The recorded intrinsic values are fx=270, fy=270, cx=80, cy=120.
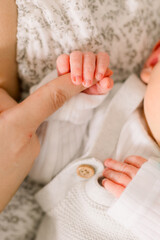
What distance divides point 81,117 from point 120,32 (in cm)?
32

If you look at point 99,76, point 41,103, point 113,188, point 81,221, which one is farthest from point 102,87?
point 81,221

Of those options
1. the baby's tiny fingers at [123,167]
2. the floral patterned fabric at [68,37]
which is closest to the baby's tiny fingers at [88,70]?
the floral patterned fabric at [68,37]

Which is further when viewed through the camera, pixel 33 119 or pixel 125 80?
pixel 125 80

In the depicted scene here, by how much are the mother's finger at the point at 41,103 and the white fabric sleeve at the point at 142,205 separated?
30cm

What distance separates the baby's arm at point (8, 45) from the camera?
27.0 inches

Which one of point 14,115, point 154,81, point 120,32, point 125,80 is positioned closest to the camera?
point 14,115

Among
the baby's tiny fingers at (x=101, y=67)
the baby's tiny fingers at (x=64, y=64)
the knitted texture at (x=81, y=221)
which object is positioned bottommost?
the knitted texture at (x=81, y=221)

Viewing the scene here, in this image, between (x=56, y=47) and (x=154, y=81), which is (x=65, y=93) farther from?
(x=154, y=81)

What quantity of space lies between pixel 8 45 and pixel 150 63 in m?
0.50

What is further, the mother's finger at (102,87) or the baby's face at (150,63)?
the baby's face at (150,63)

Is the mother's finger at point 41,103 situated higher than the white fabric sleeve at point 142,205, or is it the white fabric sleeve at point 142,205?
the mother's finger at point 41,103

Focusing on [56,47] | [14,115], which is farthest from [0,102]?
[56,47]

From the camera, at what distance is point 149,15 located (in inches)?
37.4

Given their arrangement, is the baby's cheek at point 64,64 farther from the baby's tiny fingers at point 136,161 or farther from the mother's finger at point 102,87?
the baby's tiny fingers at point 136,161
